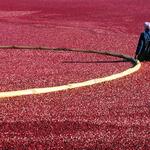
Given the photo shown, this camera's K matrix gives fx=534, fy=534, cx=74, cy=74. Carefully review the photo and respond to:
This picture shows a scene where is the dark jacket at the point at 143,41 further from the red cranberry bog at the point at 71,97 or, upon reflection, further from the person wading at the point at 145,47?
the red cranberry bog at the point at 71,97

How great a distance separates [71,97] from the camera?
7.90 meters

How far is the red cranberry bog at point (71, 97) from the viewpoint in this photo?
5949 millimetres

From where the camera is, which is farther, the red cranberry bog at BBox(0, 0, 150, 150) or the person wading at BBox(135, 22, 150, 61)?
the person wading at BBox(135, 22, 150, 61)

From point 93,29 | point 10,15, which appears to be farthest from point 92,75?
point 10,15

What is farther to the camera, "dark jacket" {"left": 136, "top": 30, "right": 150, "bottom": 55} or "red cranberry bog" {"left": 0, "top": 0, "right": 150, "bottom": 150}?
"dark jacket" {"left": 136, "top": 30, "right": 150, "bottom": 55}

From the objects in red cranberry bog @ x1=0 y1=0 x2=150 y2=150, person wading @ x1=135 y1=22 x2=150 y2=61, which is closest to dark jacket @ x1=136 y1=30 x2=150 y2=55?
person wading @ x1=135 y1=22 x2=150 y2=61

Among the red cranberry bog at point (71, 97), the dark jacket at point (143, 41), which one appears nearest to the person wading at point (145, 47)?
the dark jacket at point (143, 41)

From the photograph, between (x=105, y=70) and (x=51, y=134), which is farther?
(x=105, y=70)

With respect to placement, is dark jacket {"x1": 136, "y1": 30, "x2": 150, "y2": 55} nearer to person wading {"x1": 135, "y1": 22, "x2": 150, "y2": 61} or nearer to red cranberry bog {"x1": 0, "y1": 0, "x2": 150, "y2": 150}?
person wading {"x1": 135, "y1": 22, "x2": 150, "y2": 61}

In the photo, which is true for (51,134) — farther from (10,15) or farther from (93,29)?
(10,15)

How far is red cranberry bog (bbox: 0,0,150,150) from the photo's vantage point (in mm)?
5949

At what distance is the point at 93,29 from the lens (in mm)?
19719

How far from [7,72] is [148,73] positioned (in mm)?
2653

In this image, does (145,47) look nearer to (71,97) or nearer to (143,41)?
(143,41)
